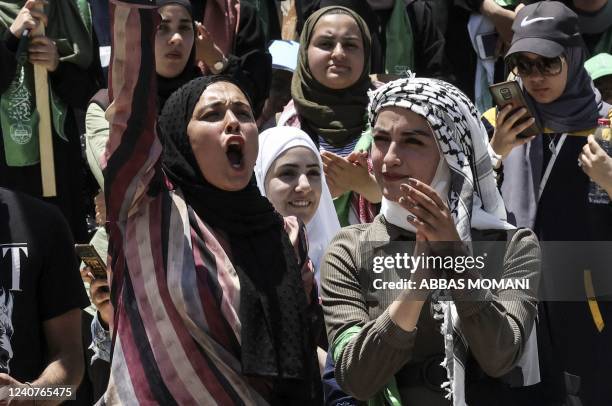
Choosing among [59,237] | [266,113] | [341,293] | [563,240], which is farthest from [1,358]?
[266,113]

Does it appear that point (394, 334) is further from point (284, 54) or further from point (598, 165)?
point (284, 54)

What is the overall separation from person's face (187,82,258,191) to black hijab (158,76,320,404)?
0.08 ft

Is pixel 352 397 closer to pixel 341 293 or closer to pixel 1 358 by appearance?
pixel 341 293

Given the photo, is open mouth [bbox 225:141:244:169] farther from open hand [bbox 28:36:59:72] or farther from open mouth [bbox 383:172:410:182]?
open hand [bbox 28:36:59:72]

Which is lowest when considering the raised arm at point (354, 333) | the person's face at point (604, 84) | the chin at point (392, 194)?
the raised arm at point (354, 333)

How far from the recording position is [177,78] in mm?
6074

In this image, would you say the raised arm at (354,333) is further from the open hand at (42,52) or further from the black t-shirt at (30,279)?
the open hand at (42,52)

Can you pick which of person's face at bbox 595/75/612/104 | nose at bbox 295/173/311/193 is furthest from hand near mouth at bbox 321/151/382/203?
person's face at bbox 595/75/612/104

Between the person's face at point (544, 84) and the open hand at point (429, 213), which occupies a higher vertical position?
the person's face at point (544, 84)

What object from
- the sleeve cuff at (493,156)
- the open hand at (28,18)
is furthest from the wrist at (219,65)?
the sleeve cuff at (493,156)

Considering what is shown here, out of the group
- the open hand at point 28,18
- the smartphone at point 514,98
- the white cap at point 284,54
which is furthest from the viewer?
the white cap at point 284,54

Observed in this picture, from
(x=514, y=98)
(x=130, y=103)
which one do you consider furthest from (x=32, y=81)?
(x=130, y=103)

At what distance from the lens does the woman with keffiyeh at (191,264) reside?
3.45 meters

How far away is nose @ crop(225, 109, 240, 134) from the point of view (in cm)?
371
